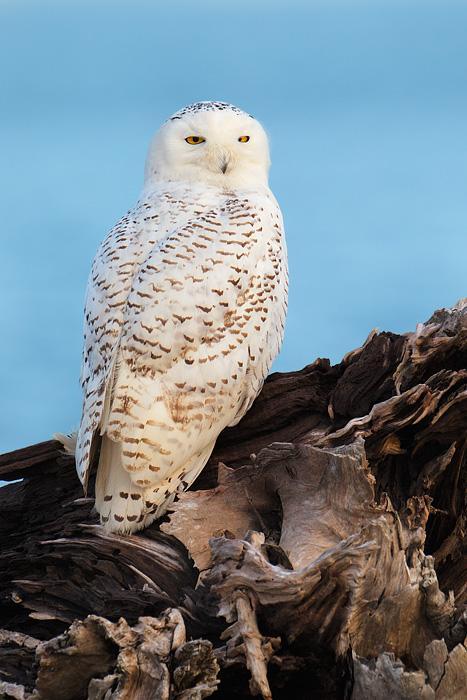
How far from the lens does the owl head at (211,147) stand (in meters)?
4.12

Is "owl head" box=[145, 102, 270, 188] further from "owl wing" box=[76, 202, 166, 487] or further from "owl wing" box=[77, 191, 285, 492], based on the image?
"owl wing" box=[77, 191, 285, 492]

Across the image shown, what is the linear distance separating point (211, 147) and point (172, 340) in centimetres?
135

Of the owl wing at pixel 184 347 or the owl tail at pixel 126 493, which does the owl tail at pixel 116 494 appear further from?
the owl wing at pixel 184 347

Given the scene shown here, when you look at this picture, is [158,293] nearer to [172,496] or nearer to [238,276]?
[238,276]

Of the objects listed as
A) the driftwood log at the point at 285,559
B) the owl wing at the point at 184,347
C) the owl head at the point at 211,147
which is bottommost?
the driftwood log at the point at 285,559

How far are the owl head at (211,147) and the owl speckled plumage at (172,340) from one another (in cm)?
29

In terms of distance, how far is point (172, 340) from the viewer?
3.39m

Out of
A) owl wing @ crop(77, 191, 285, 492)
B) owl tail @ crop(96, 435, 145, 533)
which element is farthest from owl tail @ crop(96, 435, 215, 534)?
owl wing @ crop(77, 191, 285, 492)

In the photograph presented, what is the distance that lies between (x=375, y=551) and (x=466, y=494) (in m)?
1.37

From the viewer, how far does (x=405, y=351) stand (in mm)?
3686

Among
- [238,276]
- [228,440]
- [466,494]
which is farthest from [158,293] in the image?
[466,494]

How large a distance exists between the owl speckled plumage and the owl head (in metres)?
0.29

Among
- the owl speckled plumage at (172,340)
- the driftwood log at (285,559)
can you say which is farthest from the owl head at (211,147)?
the driftwood log at (285,559)

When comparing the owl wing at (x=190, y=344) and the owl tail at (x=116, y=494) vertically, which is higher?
the owl wing at (x=190, y=344)
